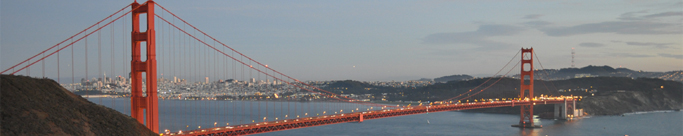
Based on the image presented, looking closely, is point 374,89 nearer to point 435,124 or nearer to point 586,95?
point 586,95

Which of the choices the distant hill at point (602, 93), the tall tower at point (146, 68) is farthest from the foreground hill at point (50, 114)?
the distant hill at point (602, 93)

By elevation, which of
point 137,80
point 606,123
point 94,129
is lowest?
point 606,123

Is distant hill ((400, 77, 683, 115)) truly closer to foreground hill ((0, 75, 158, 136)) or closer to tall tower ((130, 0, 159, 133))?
tall tower ((130, 0, 159, 133))

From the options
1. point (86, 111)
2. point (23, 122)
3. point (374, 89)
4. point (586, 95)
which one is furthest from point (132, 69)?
point (374, 89)

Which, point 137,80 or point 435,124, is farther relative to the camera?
point 435,124

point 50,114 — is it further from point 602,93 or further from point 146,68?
point 602,93

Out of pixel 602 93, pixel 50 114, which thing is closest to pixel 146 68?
pixel 50 114
